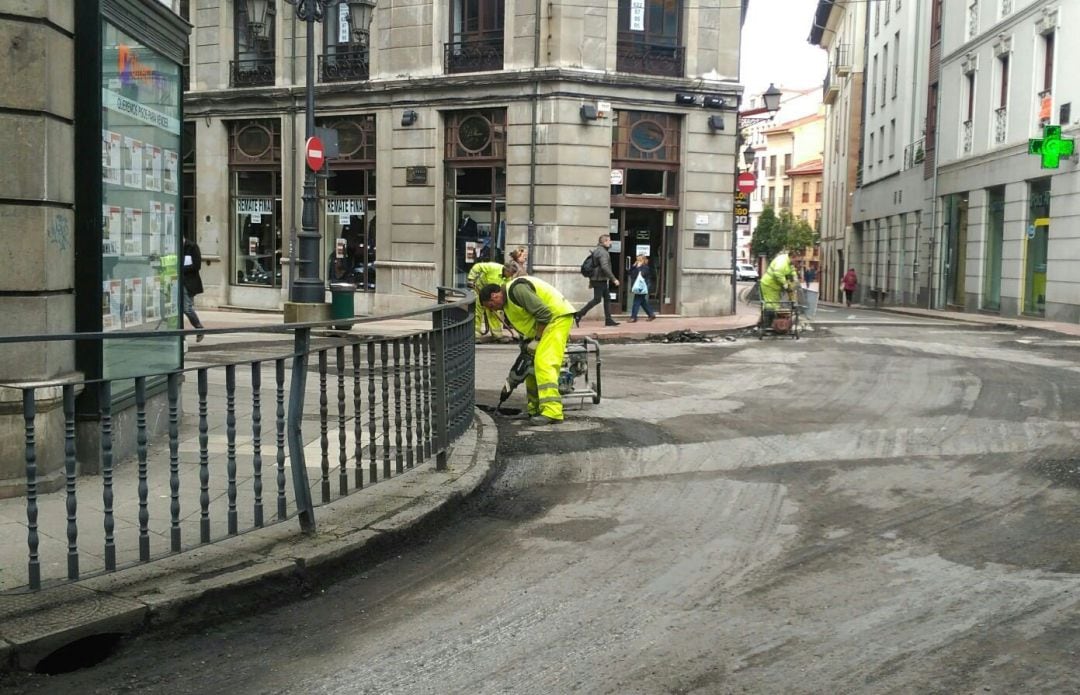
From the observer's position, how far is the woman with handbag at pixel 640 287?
22.1 meters

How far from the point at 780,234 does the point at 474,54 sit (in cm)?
4972

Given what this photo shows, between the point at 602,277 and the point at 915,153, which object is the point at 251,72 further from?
the point at 915,153

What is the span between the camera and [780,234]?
70.3 metres

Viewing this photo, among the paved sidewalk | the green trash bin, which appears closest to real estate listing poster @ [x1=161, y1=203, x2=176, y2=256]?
the paved sidewalk

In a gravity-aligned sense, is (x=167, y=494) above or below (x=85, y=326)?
below

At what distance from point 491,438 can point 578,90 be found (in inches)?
610

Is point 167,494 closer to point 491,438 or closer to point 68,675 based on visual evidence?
point 68,675

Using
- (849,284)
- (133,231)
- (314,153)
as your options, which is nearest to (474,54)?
(314,153)

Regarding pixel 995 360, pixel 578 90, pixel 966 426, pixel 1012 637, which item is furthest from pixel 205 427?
pixel 578 90

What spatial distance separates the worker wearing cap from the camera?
19828 mm

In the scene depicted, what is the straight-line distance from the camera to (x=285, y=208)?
2566 cm

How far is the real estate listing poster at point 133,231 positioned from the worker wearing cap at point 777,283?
14.2m

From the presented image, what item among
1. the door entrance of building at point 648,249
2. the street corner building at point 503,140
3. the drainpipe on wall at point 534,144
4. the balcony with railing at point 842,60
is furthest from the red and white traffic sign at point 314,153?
the balcony with railing at point 842,60

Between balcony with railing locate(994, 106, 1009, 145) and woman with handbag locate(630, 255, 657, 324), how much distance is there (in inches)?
471
